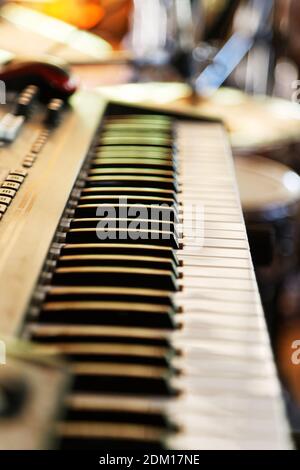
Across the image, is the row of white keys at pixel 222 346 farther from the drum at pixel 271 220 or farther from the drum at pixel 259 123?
the drum at pixel 259 123

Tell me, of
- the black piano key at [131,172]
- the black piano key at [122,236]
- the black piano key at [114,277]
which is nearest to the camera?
the black piano key at [114,277]

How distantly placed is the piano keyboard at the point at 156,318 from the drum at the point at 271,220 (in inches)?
26.7

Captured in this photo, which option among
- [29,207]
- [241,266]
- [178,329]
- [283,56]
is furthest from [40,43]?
[283,56]

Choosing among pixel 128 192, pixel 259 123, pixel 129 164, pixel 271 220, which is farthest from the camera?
pixel 259 123

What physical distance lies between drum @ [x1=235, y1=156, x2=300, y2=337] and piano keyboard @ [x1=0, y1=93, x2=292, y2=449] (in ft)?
2.22

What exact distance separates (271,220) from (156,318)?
1.29m

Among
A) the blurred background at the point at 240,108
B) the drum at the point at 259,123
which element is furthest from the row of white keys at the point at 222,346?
the drum at the point at 259,123

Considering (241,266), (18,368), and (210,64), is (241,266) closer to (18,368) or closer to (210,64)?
(18,368)

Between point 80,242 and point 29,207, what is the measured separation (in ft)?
0.36

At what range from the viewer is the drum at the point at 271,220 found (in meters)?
1.97

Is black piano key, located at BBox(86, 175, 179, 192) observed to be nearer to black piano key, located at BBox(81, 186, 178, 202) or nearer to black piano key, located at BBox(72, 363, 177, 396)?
black piano key, located at BBox(81, 186, 178, 202)

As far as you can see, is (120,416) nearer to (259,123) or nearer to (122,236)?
(122,236)

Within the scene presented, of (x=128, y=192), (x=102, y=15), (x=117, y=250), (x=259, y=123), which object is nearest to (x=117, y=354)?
(x=117, y=250)

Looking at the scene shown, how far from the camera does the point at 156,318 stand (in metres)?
0.77
